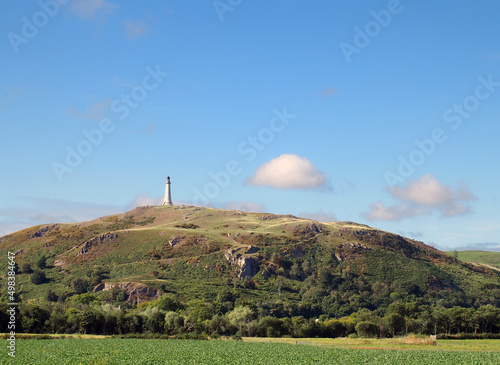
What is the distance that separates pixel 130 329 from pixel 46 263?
3722 inches

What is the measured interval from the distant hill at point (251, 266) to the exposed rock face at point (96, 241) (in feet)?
1.33

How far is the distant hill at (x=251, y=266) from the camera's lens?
423 feet

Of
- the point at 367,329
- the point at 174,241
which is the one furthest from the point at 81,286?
the point at 367,329

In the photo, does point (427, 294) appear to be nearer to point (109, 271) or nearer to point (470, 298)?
point (470, 298)

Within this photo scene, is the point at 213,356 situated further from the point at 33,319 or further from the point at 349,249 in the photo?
the point at 349,249

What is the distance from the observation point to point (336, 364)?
129 feet

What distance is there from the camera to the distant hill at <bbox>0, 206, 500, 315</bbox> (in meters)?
129

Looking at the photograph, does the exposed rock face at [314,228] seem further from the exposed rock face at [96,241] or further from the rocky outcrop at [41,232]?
the rocky outcrop at [41,232]

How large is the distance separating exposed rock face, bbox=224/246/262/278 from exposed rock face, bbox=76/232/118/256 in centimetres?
4605

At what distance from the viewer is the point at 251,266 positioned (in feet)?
477

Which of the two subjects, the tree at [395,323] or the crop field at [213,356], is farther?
the tree at [395,323]

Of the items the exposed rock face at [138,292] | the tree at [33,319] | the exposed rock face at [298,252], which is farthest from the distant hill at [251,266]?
the tree at [33,319]

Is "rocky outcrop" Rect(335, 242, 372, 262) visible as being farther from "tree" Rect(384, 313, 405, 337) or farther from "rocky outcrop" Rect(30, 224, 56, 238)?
"rocky outcrop" Rect(30, 224, 56, 238)

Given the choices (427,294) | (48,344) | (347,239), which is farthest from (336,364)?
(347,239)
